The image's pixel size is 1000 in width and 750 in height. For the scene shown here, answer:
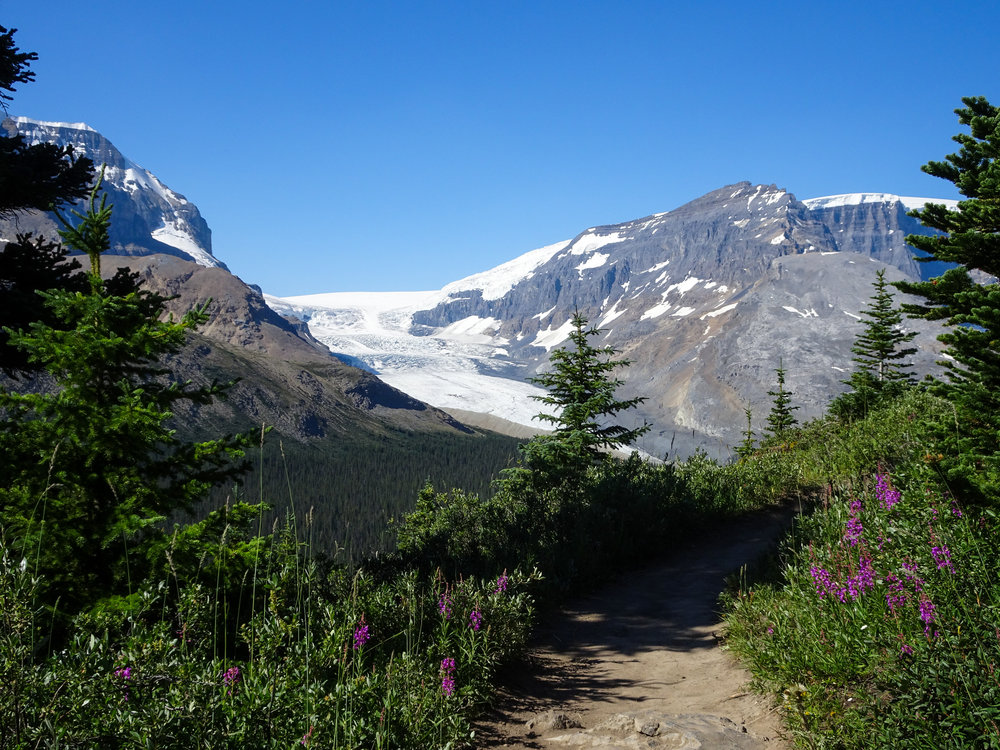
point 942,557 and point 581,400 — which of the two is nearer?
point 942,557

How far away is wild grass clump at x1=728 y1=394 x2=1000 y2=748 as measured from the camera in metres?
2.99

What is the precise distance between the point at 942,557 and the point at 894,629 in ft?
1.83

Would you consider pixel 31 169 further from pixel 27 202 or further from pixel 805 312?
pixel 805 312

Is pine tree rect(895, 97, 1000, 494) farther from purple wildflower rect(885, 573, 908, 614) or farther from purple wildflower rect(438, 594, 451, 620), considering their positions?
purple wildflower rect(438, 594, 451, 620)

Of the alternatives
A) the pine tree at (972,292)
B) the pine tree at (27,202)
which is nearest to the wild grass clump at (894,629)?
the pine tree at (972,292)

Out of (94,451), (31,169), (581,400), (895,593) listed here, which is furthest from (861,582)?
(581,400)

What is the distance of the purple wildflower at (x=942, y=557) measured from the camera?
3.75 meters

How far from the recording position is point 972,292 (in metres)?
5.53

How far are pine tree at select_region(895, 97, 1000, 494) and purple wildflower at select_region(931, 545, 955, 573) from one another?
1248 millimetres

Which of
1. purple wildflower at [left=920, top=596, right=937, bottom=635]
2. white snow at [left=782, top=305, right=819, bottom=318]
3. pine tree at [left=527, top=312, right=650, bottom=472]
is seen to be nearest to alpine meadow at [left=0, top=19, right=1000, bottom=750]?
purple wildflower at [left=920, top=596, right=937, bottom=635]

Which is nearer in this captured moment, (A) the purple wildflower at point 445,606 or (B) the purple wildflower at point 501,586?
(A) the purple wildflower at point 445,606

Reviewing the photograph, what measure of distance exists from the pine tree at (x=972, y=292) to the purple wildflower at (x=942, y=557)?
49.1 inches

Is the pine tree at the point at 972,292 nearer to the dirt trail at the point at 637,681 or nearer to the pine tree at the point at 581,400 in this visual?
the dirt trail at the point at 637,681

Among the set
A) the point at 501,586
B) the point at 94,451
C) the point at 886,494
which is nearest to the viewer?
the point at 886,494
